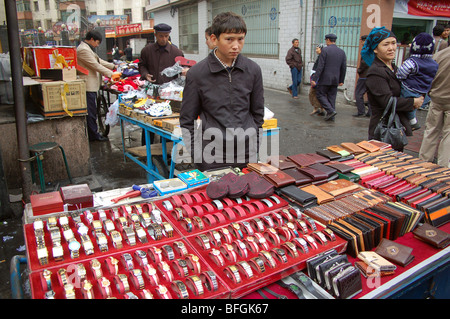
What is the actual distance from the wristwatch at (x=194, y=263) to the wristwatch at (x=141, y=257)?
0.17 meters

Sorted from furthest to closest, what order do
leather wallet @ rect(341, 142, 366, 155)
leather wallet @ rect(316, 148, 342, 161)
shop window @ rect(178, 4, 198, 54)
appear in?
shop window @ rect(178, 4, 198, 54) → leather wallet @ rect(341, 142, 366, 155) → leather wallet @ rect(316, 148, 342, 161)

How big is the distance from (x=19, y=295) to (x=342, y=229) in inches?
55.2

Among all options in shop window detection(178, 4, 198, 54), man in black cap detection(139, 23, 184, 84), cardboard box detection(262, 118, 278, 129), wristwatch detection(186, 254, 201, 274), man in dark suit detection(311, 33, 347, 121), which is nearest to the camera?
wristwatch detection(186, 254, 201, 274)

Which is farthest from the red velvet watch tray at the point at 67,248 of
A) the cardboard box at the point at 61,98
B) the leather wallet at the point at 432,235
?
the cardboard box at the point at 61,98

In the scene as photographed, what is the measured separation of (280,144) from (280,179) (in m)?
4.39

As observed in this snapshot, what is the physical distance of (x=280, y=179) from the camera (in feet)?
6.90

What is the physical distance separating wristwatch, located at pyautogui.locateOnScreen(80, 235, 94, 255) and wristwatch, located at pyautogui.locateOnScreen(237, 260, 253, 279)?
0.62 meters

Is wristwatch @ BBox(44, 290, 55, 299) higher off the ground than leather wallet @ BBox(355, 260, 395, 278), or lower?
higher

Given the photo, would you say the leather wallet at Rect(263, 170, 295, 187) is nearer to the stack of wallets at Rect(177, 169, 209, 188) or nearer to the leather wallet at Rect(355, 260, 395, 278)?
the stack of wallets at Rect(177, 169, 209, 188)

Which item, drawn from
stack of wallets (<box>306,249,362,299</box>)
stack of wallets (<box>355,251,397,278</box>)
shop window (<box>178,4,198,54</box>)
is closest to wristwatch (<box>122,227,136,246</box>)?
stack of wallets (<box>306,249,362,299</box>)

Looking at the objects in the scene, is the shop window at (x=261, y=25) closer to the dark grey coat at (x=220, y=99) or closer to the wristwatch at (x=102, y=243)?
the dark grey coat at (x=220, y=99)

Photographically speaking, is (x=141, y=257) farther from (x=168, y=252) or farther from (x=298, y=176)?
(x=298, y=176)

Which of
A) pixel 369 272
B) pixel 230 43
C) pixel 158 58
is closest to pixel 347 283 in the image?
pixel 369 272

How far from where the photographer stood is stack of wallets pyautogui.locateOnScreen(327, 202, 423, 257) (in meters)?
1.62
